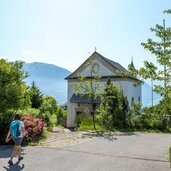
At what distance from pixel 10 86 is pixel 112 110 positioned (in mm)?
12693

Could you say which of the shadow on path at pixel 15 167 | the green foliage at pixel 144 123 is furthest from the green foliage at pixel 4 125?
the green foliage at pixel 144 123

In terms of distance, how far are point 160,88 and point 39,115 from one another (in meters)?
13.6

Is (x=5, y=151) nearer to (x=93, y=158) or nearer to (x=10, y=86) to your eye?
(x=10, y=86)

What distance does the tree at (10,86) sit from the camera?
15.9 metres

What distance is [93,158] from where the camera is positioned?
11922 mm

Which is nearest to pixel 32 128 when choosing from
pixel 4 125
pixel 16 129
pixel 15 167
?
pixel 4 125

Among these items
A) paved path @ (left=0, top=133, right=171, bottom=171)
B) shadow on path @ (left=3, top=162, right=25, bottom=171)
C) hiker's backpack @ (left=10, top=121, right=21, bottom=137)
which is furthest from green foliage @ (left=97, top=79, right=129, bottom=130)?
shadow on path @ (left=3, top=162, right=25, bottom=171)

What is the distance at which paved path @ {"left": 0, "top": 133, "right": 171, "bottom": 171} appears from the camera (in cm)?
1032

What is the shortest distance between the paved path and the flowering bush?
2114 mm

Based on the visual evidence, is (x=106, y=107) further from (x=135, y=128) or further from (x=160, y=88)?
(x=160, y=88)

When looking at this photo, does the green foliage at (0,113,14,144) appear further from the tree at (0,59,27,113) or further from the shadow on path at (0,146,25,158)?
the shadow on path at (0,146,25,158)

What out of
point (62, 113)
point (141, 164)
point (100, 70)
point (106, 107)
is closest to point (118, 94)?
point (106, 107)

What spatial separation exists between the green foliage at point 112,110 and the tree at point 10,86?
1075 centimetres

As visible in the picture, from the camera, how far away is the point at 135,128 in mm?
25625
